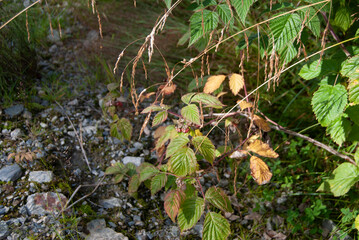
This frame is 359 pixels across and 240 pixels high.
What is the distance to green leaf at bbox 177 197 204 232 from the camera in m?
1.41

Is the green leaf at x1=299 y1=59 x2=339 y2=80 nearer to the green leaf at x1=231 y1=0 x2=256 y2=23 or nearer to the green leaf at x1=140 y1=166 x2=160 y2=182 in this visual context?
the green leaf at x1=231 y1=0 x2=256 y2=23

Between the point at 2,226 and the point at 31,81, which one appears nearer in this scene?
the point at 2,226

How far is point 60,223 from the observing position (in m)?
1.62

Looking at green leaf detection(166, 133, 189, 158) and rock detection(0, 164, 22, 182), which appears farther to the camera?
rock detection(0, 164, 22, 182)

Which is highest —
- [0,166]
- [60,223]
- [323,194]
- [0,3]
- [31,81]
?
[0,3]

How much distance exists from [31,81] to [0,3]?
0.55 metres

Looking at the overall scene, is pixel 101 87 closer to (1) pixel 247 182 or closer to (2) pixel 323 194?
(1) pixel 247 182

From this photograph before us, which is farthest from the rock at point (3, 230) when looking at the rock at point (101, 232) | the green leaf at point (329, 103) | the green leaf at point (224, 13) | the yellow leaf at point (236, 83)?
the green leaf at point (329, 103)

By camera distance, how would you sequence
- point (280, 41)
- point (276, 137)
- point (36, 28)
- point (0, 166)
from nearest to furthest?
point (280, 41) → point (0, 166) → point (276, 137) → point (36, 28)

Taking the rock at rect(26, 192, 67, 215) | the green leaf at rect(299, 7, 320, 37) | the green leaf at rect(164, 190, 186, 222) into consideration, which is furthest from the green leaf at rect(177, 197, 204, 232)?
the green leaf at rect(299, 7, 320, 37)

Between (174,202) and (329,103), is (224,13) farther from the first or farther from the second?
(174,202)

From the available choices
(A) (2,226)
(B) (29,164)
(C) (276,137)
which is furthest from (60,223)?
(C) (276,137)

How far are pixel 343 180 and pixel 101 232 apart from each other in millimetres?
1260

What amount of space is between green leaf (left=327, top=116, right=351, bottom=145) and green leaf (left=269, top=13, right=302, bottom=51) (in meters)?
0.49
